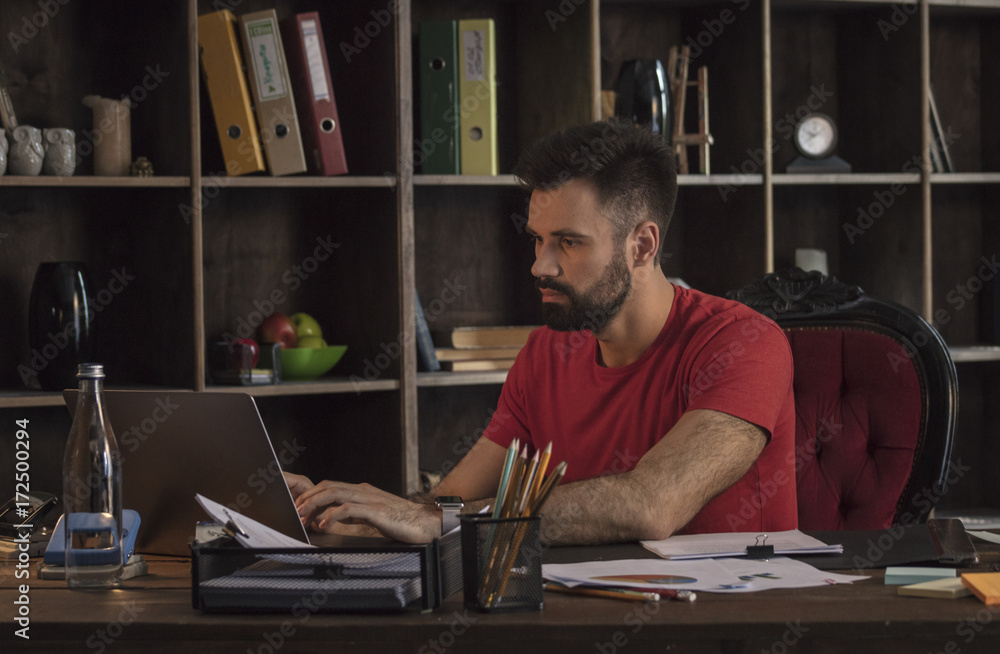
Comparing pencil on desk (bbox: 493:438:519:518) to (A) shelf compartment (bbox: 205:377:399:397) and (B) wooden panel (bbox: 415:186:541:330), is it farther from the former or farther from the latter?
(B) wooden panel (bbox: 415:186:541:330)

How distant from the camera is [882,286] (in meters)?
3.03

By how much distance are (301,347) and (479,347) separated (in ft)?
1.51

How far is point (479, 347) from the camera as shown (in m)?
2.75

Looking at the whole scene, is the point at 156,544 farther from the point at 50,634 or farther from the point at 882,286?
the point at 882,286

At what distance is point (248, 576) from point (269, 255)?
1.90 m

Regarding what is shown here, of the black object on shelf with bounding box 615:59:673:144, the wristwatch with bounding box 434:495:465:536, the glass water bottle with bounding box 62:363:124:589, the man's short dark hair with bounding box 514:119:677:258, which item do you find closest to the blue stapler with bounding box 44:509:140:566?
the glass water bottle with bounding box 62:363:124:589

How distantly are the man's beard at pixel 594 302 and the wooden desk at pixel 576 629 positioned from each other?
2.60ft

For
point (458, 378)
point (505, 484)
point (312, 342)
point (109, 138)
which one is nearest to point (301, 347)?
point (312, 342)

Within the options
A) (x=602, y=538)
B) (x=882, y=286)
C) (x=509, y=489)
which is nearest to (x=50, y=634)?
(x=509, y=489)

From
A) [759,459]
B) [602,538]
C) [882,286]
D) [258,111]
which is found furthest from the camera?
[882,286]

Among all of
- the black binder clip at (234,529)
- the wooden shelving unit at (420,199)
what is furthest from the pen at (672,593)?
the wooden shelving unit at (420,199)

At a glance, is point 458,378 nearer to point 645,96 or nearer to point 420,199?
point 420,199

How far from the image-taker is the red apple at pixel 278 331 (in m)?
2.63

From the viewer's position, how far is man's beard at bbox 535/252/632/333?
5.71 ft
